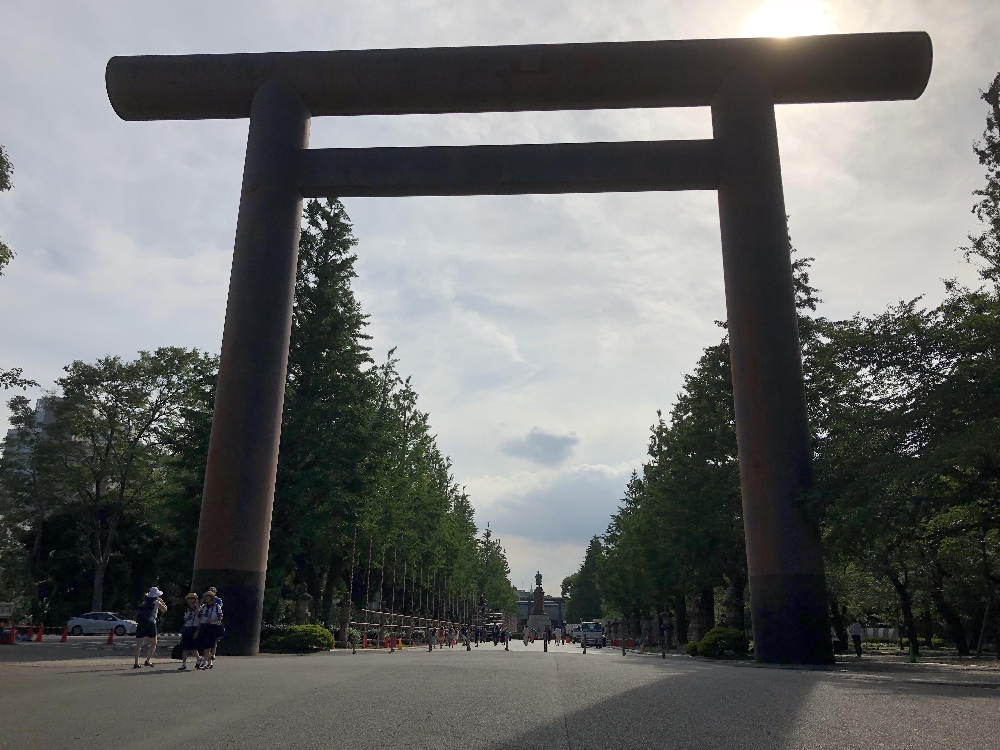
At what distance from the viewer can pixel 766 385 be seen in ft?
63.7

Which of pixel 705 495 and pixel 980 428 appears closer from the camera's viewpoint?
pixel 980 428

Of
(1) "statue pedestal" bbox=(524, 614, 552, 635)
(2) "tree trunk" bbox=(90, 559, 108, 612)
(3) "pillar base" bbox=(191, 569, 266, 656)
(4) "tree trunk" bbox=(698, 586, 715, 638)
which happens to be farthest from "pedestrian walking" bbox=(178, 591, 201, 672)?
(1) "statue pedestal" bbox=(524, 614, 552, 635)

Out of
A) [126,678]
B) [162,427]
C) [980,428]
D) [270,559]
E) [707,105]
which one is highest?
[707,105]

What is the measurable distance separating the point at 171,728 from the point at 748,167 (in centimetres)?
1924

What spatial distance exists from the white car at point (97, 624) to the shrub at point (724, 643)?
3297 cm

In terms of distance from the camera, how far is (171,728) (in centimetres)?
676

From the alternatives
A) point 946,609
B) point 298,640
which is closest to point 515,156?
point 298,640

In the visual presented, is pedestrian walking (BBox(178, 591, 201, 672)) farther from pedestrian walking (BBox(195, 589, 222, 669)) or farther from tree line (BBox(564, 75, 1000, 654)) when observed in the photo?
tree line (BBox(564, 75, 1000, 654))

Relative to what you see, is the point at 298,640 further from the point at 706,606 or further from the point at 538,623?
the point at 538,623

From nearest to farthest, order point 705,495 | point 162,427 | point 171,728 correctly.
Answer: point 171,728 → point 705,495 → point 162,427

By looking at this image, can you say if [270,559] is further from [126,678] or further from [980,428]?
[980,428]

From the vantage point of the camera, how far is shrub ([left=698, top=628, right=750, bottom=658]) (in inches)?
954

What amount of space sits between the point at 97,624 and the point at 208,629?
33.6m

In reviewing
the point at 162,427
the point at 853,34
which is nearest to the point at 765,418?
the point at 853,34
